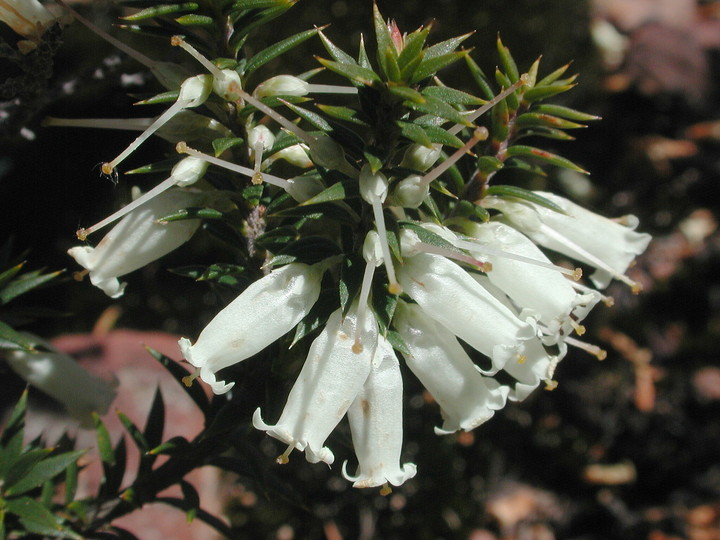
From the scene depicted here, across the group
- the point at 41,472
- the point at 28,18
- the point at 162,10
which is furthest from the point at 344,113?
the point at 41,472

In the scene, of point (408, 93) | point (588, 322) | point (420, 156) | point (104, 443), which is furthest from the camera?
point (588, 322)

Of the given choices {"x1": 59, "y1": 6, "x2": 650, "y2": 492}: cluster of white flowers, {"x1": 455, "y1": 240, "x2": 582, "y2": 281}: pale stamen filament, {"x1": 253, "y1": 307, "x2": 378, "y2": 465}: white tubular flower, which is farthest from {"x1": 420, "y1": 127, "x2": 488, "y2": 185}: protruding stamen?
{"x1": 253, "y1": 307, "x2": 378, "y2": 465}: white tubular flower

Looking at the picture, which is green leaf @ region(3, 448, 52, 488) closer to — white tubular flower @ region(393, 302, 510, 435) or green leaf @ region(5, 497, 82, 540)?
green leaf @ region(5, 497, 82, 540)

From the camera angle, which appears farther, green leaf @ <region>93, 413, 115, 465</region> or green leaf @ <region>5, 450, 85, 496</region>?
green leaf @ <region>93, 413, 115, 465</region>

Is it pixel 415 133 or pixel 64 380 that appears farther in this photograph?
pixel 64 380

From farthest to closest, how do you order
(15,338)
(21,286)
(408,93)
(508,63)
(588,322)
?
(588,322) → (21,286) → (15,338) → (508,63) → (408,93)

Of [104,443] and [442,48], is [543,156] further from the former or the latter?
[104,443]

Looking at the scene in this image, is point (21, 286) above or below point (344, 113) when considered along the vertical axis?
below

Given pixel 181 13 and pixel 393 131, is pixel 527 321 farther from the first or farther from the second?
pixel 181 13
